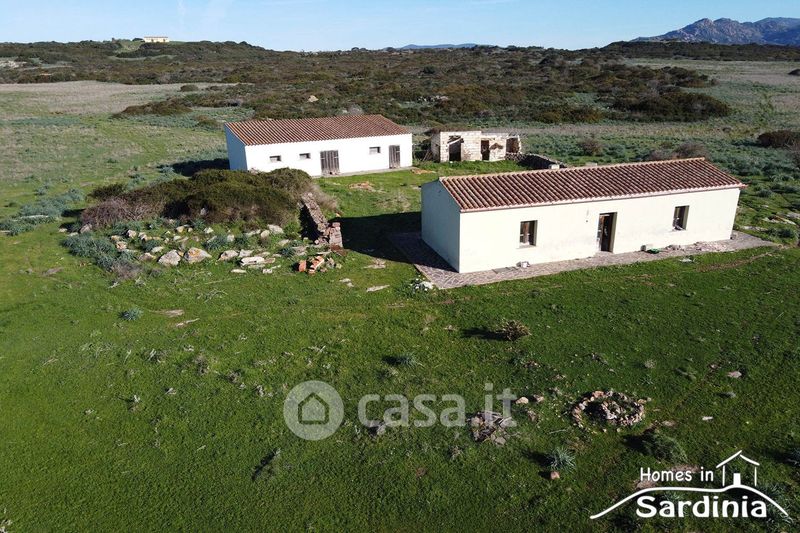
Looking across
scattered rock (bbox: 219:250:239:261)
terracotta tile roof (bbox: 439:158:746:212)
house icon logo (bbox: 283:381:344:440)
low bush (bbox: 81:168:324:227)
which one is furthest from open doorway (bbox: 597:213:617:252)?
scattered rock (bbox: 219:250:239:261)

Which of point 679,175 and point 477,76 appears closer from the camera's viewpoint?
point 679,175

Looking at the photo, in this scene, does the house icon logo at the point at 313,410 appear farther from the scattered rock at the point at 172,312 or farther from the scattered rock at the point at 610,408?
the scattered rock at the point at 172,312

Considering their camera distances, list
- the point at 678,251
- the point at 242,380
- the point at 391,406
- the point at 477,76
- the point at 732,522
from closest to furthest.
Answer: the point at 732,522 → the point at 391,406 → the point at 242,380 → the point at 678,251 → the point at 477,76

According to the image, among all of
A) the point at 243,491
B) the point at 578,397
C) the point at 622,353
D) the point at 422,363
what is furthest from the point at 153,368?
the point at 622,353

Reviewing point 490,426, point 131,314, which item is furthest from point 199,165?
point 490,426

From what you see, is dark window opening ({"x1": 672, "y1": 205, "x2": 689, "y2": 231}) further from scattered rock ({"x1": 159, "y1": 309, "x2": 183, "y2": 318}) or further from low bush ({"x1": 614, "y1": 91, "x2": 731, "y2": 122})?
low bush ({"x1": 614, "y1": 91, "x2": 731, "y2": 122})

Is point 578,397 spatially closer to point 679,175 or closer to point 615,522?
point 615,522
